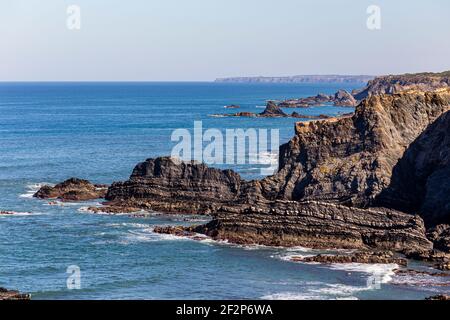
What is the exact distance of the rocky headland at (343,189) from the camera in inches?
2103

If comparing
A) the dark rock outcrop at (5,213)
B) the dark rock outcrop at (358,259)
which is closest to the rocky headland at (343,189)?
the dark rock outcrop at (358,259)

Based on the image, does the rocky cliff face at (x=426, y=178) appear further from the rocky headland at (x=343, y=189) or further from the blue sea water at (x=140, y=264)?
the blue sea water at (x=140, y=264)

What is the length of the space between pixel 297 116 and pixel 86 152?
77.7 metres

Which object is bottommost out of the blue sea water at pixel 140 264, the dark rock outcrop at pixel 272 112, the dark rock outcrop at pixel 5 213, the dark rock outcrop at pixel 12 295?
the blue sea water at pixel 140 264

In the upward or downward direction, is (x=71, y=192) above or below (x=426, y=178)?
below

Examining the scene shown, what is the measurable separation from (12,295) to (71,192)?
112 ft

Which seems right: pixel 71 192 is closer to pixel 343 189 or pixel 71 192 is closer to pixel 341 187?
pixel 341 187

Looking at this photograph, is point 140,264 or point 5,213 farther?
point 5,213

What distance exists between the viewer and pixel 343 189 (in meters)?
59.8

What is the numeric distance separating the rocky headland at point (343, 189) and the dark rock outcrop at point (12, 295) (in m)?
18.2

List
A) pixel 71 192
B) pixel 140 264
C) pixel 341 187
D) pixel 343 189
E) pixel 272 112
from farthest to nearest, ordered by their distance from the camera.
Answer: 1. pixel 272 112
2. pixel 71 192
3. pixel 341 187
4. pixel 343 189
5. pixel 140 264

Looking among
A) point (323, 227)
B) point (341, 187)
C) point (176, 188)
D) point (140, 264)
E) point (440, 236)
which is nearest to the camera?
point (140, 264)

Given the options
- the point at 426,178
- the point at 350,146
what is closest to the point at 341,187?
the point at 350,146

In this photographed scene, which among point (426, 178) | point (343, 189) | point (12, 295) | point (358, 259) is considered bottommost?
point (358, 259)
